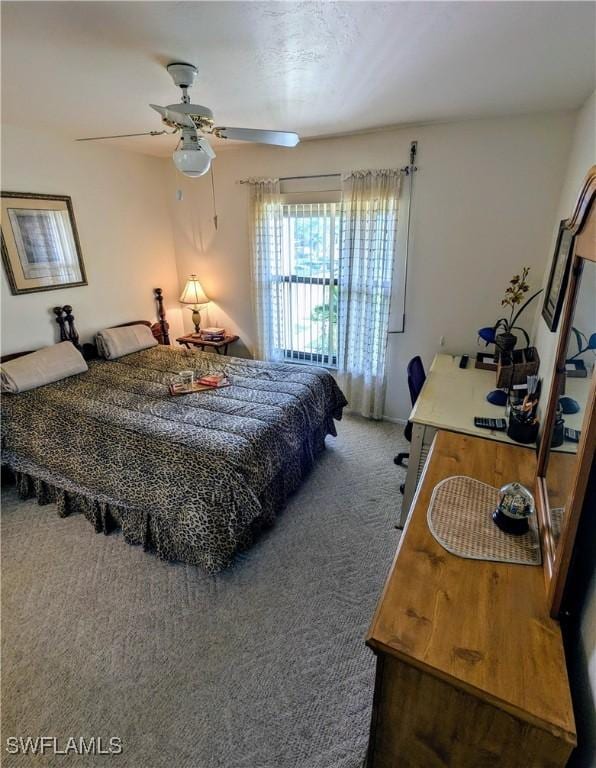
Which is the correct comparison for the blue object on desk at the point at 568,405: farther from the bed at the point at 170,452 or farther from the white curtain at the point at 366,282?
the white curtain at the point at 366,282

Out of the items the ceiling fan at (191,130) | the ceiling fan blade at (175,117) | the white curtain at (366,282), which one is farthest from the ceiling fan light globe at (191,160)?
the white curtain at (366,282)

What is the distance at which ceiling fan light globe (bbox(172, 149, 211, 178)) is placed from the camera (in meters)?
1.91

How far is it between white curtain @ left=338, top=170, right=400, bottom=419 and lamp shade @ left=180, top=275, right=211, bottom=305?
1.64 m

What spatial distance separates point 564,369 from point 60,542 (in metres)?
2.79

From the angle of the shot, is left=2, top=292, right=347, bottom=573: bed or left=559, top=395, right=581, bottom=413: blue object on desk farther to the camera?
left=2, top=292, right=347, bottom=573: bed

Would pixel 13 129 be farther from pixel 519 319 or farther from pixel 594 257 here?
pixel 519 319

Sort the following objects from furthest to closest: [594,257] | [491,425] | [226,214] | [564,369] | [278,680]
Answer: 1. [226,214]
2. [491,425]
3. [278,680]
4. [564,369]
5. [594,257]

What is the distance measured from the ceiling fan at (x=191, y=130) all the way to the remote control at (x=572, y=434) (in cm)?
197

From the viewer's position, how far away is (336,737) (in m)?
1.38

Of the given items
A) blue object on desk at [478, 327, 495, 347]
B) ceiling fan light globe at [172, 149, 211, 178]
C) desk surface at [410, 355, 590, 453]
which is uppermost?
ceiling fan light globe at [172, 149, 211, 178]

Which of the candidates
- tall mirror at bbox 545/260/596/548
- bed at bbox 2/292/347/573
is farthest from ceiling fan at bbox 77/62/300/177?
tall mirror at bbox 545/260/596/548

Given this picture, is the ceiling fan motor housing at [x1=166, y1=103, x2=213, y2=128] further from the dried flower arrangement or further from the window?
the dried flower arrangement

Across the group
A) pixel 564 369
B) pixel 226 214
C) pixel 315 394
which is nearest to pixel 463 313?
pixel 315 394

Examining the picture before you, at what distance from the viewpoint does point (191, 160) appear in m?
1.92
